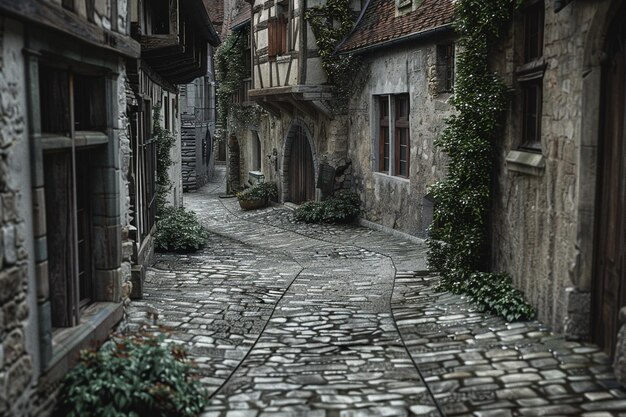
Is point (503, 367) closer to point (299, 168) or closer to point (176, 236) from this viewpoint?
point (176, 236)

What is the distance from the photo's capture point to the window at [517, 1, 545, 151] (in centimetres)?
789

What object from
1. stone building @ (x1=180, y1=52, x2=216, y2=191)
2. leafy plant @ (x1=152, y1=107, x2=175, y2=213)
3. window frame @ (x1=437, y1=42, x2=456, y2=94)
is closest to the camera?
window frame @ (x1=437, y1=42, x2=456, y2=94)

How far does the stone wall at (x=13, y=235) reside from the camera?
14.0ft

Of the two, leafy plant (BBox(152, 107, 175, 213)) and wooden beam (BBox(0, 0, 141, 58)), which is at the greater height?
wooden beam (BBox(0, 0, 141, 58))

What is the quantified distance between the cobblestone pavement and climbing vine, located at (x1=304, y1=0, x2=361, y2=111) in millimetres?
6052

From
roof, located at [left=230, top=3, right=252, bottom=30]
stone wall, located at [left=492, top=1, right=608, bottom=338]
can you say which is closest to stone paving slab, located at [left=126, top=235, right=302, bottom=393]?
stone wall, located at [left=492, top=1, right=608, bottom=338]

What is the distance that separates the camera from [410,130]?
45.2 feet

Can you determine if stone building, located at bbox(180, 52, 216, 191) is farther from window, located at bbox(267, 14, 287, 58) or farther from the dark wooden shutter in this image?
the dark wooden shutter

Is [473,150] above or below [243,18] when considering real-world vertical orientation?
below

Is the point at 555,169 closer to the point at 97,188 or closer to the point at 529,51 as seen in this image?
the point at 529,51

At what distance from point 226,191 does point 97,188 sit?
21395 mm

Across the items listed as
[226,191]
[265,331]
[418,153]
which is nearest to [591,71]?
[265,331]

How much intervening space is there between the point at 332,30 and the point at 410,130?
4121 millimetres

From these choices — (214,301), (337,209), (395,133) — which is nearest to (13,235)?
(214,301)
